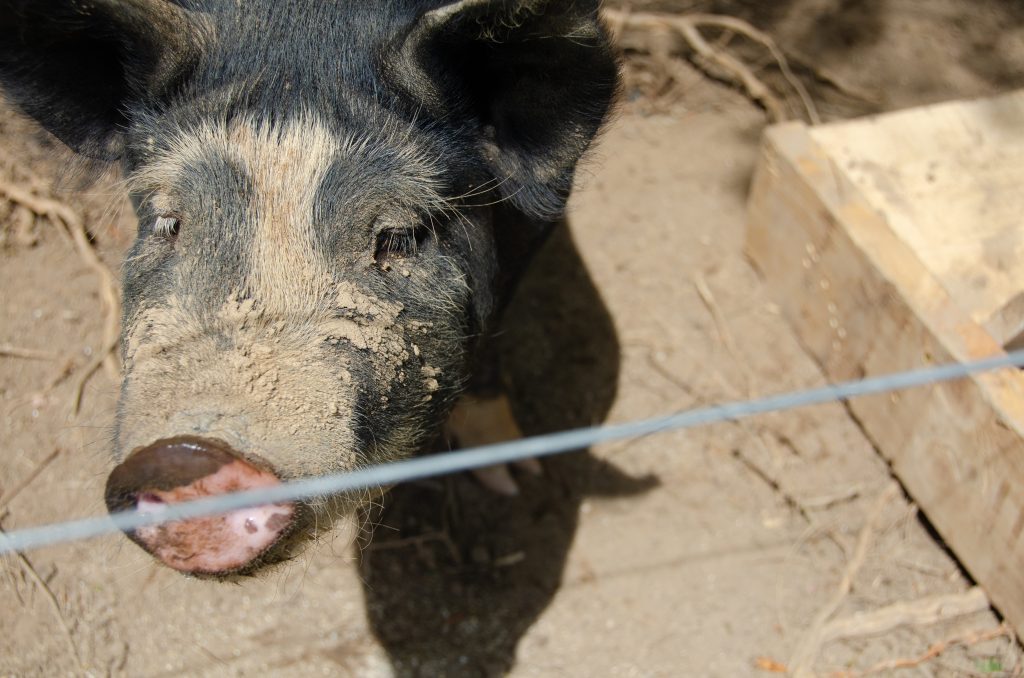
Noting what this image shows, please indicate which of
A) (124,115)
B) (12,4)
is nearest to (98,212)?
(124,115)

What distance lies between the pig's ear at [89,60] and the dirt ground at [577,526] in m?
0.18

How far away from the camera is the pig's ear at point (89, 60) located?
6.82ft

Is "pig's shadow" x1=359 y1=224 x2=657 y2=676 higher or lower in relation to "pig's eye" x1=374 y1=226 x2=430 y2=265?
lower

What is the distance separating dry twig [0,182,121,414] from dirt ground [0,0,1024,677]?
0.05 metres

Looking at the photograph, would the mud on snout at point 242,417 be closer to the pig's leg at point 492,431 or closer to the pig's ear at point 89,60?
the pig's ear at point 89,60

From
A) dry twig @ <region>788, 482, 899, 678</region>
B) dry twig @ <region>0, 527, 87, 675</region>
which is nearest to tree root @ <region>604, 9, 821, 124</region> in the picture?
dry twig @ <region>788, 482, 899, 678</region>

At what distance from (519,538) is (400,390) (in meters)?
1.35

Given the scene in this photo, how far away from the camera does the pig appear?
1.78m

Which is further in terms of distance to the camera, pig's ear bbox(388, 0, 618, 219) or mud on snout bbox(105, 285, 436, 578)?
pig's ear bbox(388, 0, 618, 219)

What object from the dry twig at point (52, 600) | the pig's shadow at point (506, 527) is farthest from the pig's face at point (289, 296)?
the dry twig at point (52, 600)

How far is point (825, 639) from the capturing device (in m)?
3.01

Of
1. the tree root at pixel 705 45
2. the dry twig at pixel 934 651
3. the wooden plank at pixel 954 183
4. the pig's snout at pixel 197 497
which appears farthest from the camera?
the tree root at pixel 705 45

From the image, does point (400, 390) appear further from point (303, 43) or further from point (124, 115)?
point (124, 115)

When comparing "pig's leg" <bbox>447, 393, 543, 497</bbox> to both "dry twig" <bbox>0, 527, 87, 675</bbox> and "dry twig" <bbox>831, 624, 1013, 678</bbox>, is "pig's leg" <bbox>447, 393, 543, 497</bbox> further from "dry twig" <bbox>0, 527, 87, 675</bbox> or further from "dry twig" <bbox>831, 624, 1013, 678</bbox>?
"dry twig" <bbox>0, 527, 87, 675</bbox>
